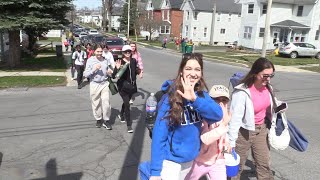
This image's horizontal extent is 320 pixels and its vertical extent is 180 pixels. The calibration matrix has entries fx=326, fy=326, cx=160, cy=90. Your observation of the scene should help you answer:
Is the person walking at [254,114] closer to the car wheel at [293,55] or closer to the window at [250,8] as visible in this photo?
the car wheel at [293,55]

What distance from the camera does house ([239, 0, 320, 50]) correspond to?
125ft

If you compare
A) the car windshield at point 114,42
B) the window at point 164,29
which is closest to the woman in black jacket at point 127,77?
the car windshield at point 114,42

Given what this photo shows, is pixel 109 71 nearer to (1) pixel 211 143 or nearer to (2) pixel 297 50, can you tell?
(1) pixel 211 143

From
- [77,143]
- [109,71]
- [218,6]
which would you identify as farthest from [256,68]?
[218,6]

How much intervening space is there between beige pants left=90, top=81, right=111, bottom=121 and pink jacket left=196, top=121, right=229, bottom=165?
4403mm

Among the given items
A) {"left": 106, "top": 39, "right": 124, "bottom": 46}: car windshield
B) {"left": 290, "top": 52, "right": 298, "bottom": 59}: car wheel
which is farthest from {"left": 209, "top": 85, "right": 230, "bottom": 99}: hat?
{"left": 290, "top": 52, "right": 298, "bottom": 59}: car wheel

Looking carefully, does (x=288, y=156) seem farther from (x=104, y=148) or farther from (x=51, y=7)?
(x=51, y=7)

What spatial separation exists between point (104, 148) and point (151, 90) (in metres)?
6.44

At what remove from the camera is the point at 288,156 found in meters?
6.17

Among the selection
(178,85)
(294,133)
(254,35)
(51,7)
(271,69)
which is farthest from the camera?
(254,35)

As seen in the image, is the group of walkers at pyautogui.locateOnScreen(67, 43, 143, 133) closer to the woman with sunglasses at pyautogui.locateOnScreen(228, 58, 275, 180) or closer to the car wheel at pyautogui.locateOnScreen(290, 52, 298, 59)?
the woman with sunglasses at pyautogui.locateOnScreen(228, 58, 275, 180)

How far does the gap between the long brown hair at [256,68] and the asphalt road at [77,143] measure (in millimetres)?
1848

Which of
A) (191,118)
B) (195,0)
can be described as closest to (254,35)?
(195,0)

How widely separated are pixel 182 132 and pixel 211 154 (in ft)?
1.80
